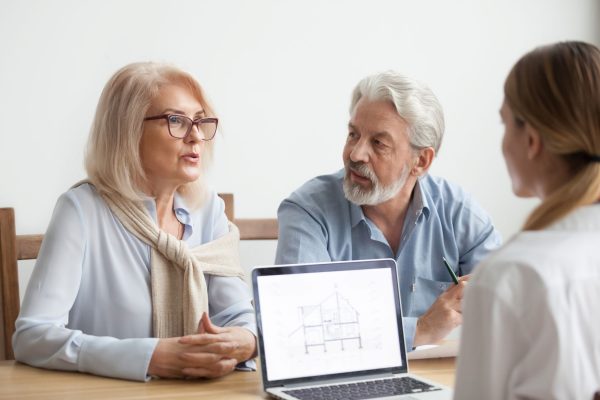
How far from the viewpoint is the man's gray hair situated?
226 cm

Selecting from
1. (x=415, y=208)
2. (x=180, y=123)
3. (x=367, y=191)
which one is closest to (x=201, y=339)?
(x=180, y=123)

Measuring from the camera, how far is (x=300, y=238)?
2168 mm

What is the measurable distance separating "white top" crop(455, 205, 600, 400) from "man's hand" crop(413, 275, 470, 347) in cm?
84

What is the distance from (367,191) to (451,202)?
0.27 meters

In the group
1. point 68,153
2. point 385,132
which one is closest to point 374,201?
point 385,132

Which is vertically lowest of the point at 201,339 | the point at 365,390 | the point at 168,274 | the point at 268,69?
the point at 365,390

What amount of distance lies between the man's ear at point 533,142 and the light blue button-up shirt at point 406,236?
3.38 feet

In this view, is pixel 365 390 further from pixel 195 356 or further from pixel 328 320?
pixel 195 356

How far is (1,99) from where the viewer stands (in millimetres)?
2746

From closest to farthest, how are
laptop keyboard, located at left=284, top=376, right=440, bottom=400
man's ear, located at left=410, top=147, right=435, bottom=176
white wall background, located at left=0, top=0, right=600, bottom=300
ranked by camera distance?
laptop keyboard, located at left=284, top=376, right=440, bottom=400, man's ear, located at left=410, top=147, right=435, bottom=176, white wall background, located at left=0, top=0, right=600, bottom=300

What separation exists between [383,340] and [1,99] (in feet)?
A: 5.37

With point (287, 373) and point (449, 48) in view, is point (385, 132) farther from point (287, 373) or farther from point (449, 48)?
point (449, 48)

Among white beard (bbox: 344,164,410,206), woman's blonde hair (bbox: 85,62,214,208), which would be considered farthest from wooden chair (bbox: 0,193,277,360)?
white beard (bbox: 344,164,410,206)

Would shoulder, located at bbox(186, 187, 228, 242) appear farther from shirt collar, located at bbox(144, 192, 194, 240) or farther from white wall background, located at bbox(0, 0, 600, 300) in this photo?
white wall background, located at bbox(0, 0, 600, 300)
